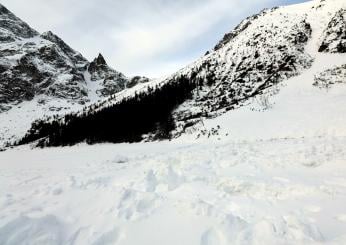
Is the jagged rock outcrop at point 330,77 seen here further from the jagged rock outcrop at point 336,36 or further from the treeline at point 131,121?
the treeline at point 131,121

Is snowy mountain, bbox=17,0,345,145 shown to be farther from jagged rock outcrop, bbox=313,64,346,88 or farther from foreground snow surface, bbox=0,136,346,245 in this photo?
foreground snow surface, bbox=0,136,346,245

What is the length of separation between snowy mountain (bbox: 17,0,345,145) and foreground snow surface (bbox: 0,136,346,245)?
23.5 m

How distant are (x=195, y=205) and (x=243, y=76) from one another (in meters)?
46.5

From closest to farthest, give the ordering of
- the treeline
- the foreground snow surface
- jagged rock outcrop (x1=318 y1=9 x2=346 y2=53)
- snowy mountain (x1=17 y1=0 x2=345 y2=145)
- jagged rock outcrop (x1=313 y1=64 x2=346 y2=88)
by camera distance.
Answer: the foreground snow surface, jagged rock outcrop (x1=313 y1=64 x2=346 y2=88), snowy mountain (x1=17 y1=0 x2=345 y2=145), jagged rock outcrop (x1=318 y1=9 x2=346 y2=53), the treeline

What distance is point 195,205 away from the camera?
22.2 feet

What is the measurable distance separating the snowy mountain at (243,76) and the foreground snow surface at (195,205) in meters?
23.5

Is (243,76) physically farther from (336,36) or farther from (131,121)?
(131,121)

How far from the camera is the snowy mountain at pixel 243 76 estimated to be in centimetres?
4234

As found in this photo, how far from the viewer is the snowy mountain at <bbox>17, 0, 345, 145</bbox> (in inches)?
1667

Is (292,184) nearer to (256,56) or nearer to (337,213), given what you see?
(337,213)

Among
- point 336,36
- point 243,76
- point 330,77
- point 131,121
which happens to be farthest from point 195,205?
point 131,121

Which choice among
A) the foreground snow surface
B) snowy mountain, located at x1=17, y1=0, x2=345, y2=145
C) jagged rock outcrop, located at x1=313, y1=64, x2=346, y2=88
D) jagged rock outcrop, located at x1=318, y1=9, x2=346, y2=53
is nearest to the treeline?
snowy mountain, located at x1=17, y1=0, x2=345, y2=145

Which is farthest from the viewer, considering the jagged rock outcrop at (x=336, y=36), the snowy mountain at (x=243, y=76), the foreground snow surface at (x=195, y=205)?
the jagged rock outcrop at (x=336, y=36)

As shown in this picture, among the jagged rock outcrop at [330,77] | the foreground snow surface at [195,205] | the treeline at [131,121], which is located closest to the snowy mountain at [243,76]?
the treeline at [131,121]
